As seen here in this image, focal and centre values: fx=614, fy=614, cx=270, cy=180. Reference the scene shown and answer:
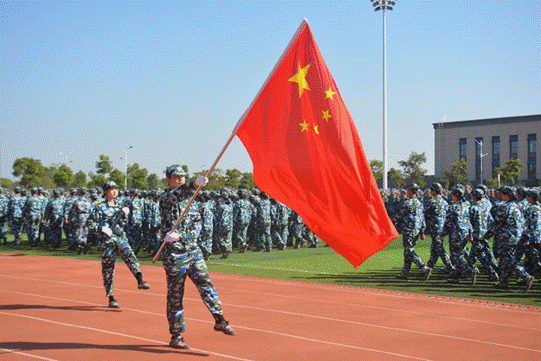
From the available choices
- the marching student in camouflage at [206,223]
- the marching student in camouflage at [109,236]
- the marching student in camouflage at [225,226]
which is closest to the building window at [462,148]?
the marching student in camouflage at [225,226]

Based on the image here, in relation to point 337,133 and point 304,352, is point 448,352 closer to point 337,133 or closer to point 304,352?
point 304,352

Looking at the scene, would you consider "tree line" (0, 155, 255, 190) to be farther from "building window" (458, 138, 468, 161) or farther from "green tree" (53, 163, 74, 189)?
"building window" (458, 138, 468, 161)

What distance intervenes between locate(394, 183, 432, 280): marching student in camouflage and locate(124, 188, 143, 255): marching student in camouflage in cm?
994

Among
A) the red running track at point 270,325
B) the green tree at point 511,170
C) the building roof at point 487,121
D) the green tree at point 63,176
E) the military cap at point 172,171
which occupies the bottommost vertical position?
the red running track at point 270,325

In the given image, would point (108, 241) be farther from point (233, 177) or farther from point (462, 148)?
point (462, 148)

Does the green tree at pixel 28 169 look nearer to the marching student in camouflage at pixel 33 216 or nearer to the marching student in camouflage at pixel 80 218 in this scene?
the marching student in camouflage at pixel 33 216

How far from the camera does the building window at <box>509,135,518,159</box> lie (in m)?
72.8

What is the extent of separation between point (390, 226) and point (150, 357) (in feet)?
10.3

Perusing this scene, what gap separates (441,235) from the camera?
563 inches

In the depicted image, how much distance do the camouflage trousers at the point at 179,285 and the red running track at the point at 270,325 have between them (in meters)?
0.38

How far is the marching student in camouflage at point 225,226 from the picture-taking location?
64.6 feet

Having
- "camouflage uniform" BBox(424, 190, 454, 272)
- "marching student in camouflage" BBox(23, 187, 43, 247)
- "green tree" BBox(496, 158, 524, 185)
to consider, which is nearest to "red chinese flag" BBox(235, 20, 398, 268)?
"camouflage uniform" BBox(424, 190, 454, 272)

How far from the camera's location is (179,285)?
7.45 m

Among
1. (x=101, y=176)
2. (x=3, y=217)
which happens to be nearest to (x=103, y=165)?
(x=101, y=176)
